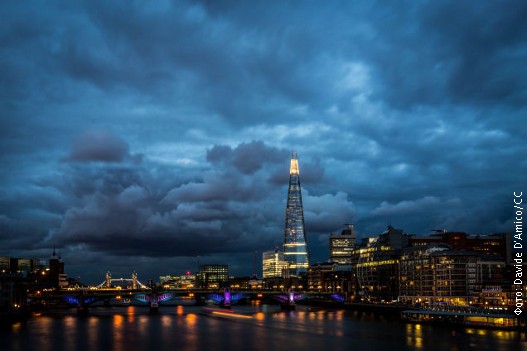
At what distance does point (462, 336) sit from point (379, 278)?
321 ft

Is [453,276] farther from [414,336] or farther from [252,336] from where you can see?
[252,336]

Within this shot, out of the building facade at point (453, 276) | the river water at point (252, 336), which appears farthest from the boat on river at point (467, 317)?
the building facade at point (453, 276)

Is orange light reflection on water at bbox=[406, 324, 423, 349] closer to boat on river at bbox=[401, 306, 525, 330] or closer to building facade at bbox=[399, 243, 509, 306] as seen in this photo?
boat on river at bbox=[401, 306, 525, 330]

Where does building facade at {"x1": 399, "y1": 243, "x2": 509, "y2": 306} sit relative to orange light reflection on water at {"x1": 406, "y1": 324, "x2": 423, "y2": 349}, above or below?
above

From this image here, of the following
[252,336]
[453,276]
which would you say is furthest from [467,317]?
[252,336]

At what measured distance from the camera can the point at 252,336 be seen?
9956 centimetres

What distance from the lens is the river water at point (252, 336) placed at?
8538cm

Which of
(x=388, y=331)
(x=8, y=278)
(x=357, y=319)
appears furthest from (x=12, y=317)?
(x=388, y=331)

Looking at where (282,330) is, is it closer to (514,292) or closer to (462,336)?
(462,336)

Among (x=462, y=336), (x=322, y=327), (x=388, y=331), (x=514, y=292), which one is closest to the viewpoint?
(x=462, y=336)

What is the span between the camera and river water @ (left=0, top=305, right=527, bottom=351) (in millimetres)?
85375

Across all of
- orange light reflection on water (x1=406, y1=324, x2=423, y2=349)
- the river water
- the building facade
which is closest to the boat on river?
the river water

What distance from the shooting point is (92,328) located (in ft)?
379

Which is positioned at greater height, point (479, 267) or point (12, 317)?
point (479, 267)
